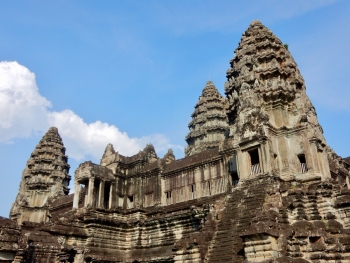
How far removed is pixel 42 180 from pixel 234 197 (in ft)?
102

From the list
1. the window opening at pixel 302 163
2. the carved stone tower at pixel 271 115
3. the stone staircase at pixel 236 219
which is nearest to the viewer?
the stone staircase at pixel 236 219

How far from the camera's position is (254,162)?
22359 millimetres

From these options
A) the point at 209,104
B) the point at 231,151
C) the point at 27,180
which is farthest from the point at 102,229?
the point at 209,104

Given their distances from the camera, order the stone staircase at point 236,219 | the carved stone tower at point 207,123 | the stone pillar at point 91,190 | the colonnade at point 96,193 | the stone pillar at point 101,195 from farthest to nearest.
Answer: the carved stone tower at point 207,123
the stone pillar at point 101,195
the colonnade at point 96,193
the stone pillar at point 91,190
the stone staircase at point 236,219

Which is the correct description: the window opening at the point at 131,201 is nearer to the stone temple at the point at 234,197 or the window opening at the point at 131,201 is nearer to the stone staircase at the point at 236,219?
the stone temple at the point at 234,197

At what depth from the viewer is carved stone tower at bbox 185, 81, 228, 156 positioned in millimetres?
46219

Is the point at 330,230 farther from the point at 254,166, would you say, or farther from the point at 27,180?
the point at 27,180

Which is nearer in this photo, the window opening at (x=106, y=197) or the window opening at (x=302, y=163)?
the window opening at (x=302, y=163)

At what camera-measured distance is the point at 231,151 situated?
80.5 feet

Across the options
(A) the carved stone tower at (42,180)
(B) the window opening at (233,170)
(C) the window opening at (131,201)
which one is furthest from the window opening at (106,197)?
(B) the window opening at (233,170)

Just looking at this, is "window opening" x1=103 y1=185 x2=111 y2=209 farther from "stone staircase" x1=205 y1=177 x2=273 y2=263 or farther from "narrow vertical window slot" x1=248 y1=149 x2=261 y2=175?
"stone staircase" x1=205 y1=177 x2=273 y2=263

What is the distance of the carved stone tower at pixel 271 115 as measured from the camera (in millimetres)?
20656

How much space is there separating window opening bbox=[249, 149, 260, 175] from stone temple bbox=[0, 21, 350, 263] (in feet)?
0.30

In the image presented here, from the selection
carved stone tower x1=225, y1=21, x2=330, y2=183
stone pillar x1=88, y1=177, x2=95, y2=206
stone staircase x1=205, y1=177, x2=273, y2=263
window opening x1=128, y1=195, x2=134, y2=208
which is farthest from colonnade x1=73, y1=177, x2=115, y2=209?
stone staircase x1=205, y1=177, x2=273, y2=263
